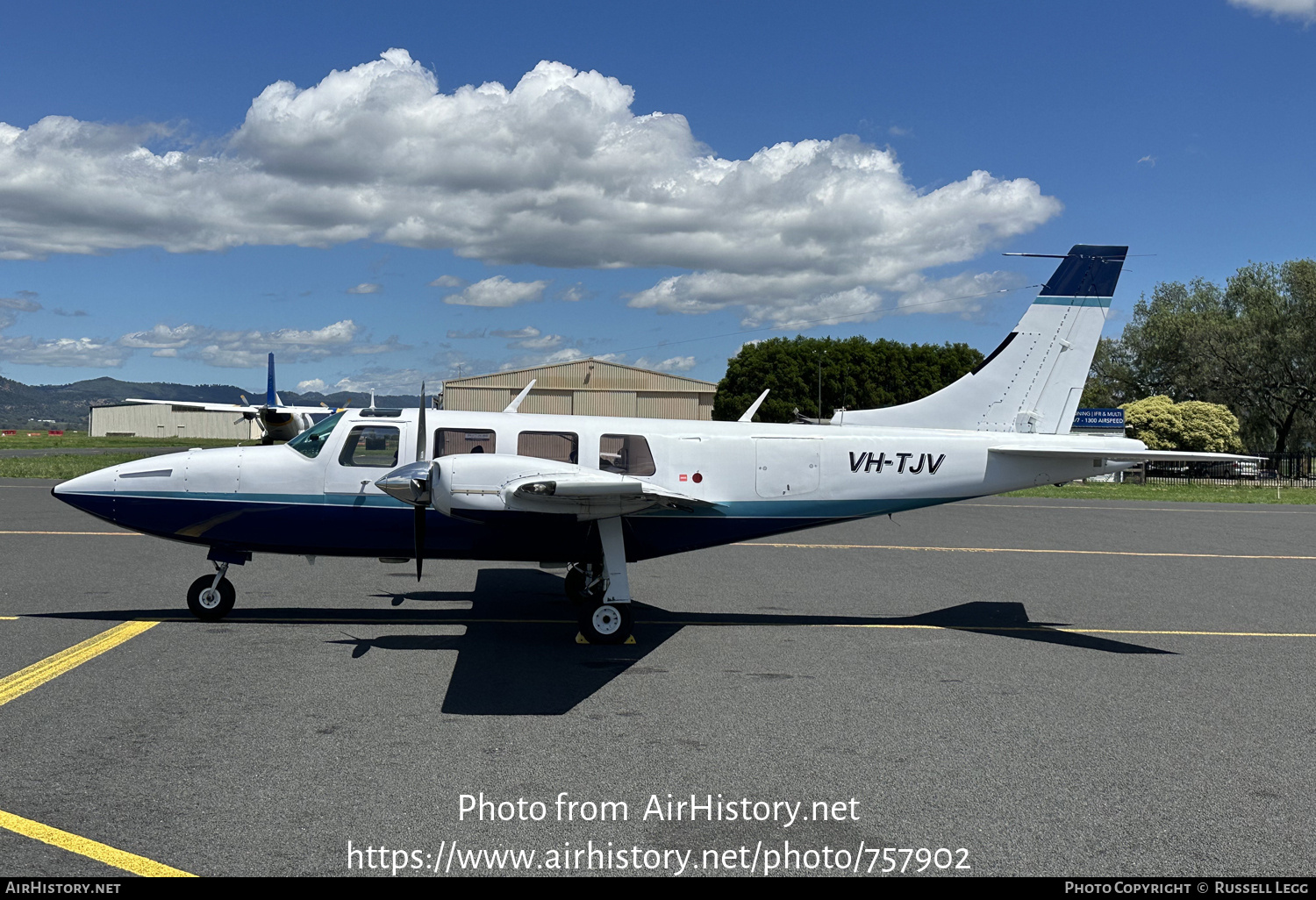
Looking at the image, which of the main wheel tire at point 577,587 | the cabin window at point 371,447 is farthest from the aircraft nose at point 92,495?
the main wheel tire at point 577,587

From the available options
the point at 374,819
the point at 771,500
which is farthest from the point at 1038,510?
the point at 374,819

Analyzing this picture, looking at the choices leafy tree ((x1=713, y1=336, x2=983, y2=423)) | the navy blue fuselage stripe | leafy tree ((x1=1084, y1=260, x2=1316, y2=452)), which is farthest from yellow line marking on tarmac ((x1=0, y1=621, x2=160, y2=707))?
leafy tree ((x1=713, y1=336, x2=983, y2=423))

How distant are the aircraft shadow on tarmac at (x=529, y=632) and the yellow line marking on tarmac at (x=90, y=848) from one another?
294 cm

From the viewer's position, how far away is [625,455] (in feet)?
37.3

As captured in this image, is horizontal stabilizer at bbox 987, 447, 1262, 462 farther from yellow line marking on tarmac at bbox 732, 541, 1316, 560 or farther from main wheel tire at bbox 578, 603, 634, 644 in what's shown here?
yellow line marking on tarmac at bbox 732, 541, 1316, 560

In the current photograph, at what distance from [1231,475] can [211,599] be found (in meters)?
62.7

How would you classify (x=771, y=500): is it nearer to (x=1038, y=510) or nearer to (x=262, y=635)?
(x=262, y=635)

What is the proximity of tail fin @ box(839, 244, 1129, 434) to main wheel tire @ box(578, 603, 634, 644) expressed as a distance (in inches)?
184

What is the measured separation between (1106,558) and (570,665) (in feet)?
43.9

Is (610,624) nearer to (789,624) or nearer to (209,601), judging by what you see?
(789,624)

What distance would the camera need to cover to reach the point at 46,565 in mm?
14625

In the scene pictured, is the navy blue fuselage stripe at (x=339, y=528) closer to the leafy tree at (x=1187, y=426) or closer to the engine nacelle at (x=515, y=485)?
the engine nacelle at (x=515, y=485)

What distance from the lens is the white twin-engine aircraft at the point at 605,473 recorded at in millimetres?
10820

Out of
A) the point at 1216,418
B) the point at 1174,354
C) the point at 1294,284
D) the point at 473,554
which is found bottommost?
the point at 473,554
